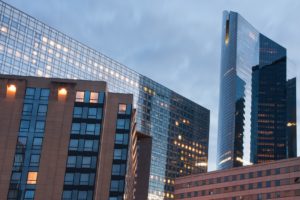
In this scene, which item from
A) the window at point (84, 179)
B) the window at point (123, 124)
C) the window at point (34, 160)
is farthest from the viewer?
the window at point (123, 124)

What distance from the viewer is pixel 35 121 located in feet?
356

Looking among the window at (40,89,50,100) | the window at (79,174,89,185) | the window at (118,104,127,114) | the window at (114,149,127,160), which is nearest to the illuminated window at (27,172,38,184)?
the window at (79,174,89,185)

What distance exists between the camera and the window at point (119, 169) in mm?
108750

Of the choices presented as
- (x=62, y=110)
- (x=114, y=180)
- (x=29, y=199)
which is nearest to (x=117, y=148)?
(x=114, y=180)

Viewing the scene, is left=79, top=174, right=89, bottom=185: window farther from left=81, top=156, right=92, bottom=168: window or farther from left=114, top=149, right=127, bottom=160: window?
left=114, top=149, right=127, bottom=160: window

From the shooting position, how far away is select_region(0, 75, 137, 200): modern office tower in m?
102

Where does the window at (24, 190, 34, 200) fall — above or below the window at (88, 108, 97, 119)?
below

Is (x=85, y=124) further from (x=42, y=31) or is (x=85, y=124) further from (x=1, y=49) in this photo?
(x=42, y=31)

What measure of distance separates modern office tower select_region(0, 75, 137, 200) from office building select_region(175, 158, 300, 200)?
5581 cm

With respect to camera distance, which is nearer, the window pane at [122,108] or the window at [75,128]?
the window at [75,128]

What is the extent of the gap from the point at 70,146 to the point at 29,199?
44.4 ft

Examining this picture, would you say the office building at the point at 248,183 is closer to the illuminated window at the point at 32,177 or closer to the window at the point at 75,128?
the window at the point at 75,128

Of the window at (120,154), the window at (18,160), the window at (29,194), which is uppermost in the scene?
the window at (120,154)

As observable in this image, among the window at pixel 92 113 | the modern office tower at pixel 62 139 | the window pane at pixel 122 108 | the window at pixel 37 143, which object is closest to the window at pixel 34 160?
the modern office tower at pixel 62 139
